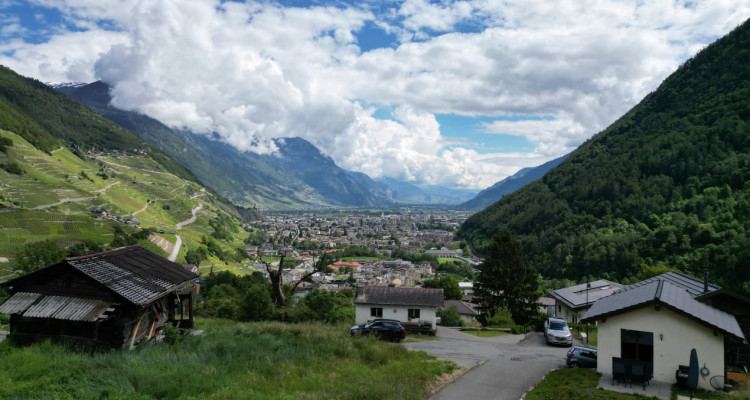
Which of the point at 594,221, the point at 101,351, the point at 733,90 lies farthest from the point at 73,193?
the point at 733,90

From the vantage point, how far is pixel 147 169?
196 metres

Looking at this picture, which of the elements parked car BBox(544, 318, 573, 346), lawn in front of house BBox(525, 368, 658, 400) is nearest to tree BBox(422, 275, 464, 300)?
parked car BBox(544, 318, 573, 346)

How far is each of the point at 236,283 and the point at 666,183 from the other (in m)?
88.2

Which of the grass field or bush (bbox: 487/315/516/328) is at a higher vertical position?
the grass field

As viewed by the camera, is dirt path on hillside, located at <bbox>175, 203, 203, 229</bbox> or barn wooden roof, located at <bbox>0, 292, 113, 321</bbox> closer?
barn wooden roof, located at <bbox>0, 292, 113, 321</bbox>

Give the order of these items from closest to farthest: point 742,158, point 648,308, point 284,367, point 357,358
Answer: point 284,367, point 648,308, point 357,358, point 742,158

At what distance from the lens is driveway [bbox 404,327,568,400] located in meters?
13.5

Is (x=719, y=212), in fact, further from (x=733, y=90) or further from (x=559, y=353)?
(x=559, y=353)

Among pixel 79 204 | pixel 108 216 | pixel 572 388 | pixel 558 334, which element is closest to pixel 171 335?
pixel 572 388

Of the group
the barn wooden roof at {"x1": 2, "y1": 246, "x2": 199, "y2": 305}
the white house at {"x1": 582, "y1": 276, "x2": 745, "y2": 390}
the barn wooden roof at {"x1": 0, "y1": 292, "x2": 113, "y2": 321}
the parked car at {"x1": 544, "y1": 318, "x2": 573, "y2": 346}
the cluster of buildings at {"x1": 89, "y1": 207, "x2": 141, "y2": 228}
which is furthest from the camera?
Result: the cluster of buildings at {"x1": 89, "y1": 207, "x2": 141, "y2": 228}

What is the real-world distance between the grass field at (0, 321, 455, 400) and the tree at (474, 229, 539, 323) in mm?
26066

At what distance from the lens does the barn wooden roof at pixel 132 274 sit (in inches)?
542

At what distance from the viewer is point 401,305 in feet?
100

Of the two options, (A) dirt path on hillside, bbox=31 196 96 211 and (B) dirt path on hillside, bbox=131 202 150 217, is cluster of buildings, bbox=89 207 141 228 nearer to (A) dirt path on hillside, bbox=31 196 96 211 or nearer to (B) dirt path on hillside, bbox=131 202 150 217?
(A) dirt path on hillside, bbox=31 196 96 211
